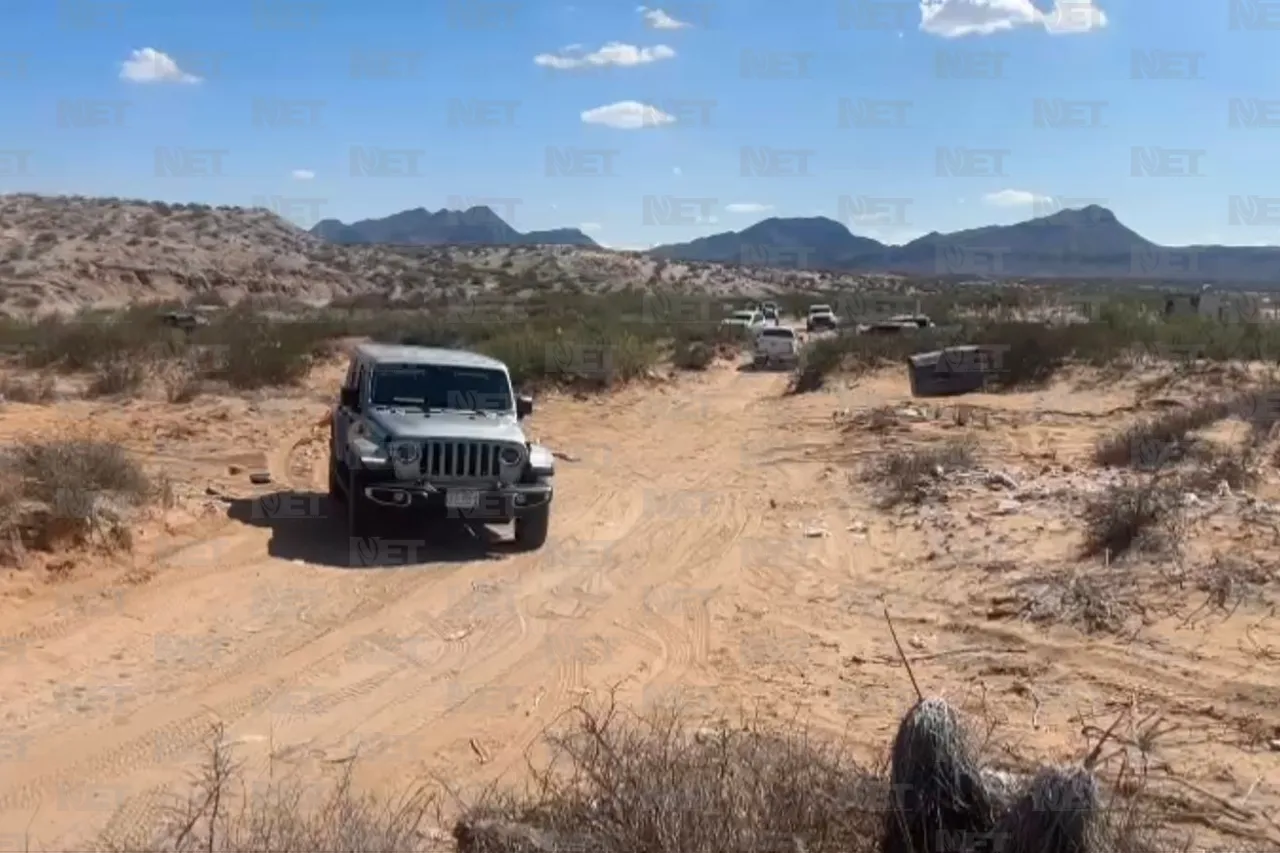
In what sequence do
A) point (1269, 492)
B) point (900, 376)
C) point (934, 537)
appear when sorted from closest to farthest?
point (934, 537), point (1269, 492), point (900, 376)

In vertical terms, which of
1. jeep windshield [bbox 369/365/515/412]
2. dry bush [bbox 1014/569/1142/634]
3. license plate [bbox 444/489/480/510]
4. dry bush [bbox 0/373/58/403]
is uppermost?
jeep windshield [bbox 369/365/515/412]

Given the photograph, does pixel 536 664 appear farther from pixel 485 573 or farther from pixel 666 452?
pixel 666 452

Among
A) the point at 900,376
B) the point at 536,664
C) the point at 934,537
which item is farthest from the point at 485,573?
the point at 900,376

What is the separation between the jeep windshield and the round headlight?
37.9 inches

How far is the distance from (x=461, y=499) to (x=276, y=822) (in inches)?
273

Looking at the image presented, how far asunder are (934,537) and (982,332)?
69.5 feet

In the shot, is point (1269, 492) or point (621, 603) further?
point (1269, 492)

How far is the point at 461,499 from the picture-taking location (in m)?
11.7

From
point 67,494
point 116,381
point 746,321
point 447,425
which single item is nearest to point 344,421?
point 447,425

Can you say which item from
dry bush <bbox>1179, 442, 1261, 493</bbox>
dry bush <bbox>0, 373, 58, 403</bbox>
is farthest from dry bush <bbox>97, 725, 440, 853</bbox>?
dry bush <bbox>0, 373, 58, 403</bbox>

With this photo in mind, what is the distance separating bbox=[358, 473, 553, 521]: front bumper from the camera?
1161 cm

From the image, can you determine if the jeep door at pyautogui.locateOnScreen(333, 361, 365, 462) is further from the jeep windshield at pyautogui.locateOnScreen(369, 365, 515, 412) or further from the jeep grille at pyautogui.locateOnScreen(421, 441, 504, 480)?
the jeep grille at pyautogui.locateOnScreen(421, 441, 504, 480)

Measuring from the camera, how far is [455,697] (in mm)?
7973

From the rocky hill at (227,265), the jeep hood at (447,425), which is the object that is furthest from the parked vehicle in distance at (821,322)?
the jeep hood at (447,425)
